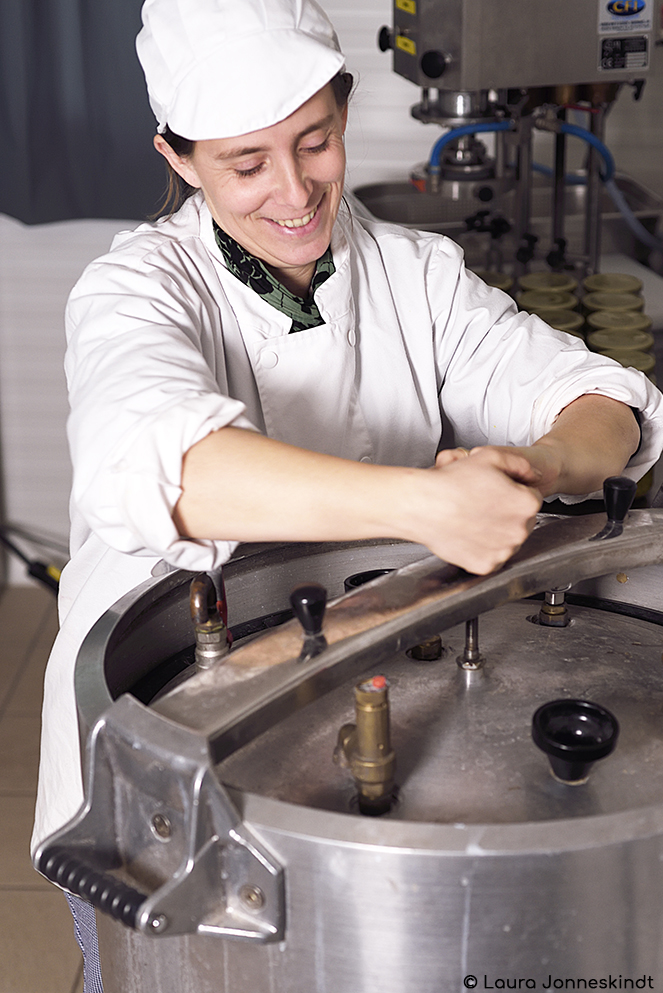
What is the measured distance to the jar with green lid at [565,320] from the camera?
2.09m

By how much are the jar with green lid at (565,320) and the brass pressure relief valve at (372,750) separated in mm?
1348

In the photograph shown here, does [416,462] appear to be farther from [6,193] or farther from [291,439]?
[6,193]

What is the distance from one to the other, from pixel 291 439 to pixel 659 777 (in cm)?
64

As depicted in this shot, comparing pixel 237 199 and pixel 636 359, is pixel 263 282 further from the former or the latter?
pixel 636 359

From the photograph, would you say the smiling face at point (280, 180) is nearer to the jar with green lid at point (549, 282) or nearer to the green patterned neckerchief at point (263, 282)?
the green patterned neckerchief at point (263, 282)

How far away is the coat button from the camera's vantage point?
53.6 inches

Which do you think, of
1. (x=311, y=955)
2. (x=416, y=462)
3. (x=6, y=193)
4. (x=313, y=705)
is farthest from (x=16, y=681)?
(x=311, y=955)

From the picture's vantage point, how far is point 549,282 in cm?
227

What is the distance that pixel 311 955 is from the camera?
81cm

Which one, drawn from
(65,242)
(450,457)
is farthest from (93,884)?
(65,242)

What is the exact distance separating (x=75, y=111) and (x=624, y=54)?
5.13ft

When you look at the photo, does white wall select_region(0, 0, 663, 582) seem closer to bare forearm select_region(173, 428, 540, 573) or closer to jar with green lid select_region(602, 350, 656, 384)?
jar with green lid select_region(602, 350, 656, 384)

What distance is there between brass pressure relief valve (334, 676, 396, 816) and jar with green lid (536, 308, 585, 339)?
4.42ft

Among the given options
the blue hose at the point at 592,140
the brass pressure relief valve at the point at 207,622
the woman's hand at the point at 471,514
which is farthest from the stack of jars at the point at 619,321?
the brass pressure relief valve at the point at 207,622
